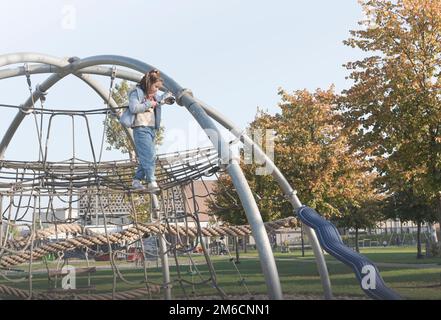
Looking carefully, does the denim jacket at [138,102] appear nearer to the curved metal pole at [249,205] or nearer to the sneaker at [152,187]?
the curved metal pole at [249,205]

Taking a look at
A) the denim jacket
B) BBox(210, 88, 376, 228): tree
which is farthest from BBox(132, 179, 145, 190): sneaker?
BBox(210, 88, 376, 228): tree

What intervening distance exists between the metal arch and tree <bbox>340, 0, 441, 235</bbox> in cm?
706

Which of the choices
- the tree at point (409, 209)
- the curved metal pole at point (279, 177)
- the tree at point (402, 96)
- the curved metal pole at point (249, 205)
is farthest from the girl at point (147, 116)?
the tree at point (409, 209)

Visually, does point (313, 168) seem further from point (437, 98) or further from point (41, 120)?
point (41, 120)

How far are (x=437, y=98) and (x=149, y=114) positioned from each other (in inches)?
317

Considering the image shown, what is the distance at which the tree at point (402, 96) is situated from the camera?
14.1 m

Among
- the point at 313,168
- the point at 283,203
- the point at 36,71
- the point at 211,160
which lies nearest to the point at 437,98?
the point at 211,160

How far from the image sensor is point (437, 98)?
1405cm

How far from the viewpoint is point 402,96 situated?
14164mm

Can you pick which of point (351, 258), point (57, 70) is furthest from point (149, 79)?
point (351, 258)

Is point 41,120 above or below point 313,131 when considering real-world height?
below

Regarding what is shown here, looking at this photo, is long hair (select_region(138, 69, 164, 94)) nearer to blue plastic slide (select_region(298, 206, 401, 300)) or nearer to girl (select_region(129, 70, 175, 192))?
girl (select_region(129, 70, 175, 192))

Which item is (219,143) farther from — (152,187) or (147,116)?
(147,116)

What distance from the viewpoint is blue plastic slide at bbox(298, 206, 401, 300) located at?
6695 mm
